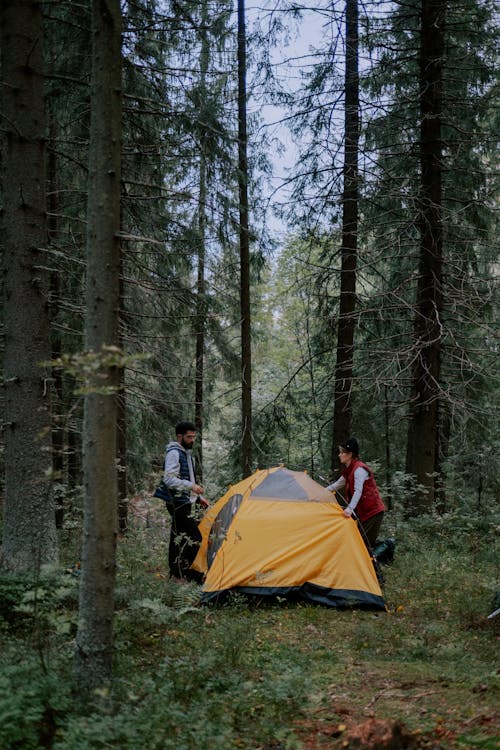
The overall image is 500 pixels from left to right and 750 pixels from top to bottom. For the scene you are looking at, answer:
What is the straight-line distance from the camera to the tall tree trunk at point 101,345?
3873 mm

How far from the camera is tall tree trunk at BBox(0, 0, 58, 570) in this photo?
6.18 m

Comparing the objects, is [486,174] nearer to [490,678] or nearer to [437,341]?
[437,341]

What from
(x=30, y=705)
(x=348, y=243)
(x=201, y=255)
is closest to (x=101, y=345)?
(x=30, y=705)

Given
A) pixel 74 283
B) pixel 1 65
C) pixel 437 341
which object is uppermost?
pixel 1 65

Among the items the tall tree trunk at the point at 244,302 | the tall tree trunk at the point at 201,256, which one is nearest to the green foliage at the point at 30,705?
the tall tree trunk at the point at 201,256

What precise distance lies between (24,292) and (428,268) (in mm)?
7004

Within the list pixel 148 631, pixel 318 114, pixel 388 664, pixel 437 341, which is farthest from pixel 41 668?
pixel 318 114

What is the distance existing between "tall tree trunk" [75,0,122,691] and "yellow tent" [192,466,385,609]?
271 cm

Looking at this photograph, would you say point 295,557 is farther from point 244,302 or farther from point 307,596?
point 244,302

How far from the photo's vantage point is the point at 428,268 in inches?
410

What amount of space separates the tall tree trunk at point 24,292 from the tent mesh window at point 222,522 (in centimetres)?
190

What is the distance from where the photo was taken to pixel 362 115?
34.9 feet

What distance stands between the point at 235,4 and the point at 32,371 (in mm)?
9101

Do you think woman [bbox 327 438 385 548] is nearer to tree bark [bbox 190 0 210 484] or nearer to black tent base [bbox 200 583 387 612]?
black tent base [bbox 200 583 387 612]
